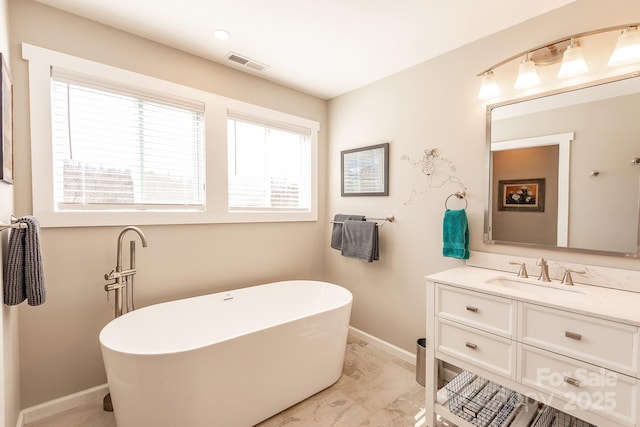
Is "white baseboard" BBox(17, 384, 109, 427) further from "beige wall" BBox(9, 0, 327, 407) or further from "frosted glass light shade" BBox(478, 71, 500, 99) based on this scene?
"frosted glass light shade" BBox(478, 71, 500, 99)

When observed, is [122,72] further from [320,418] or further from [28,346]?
[320,418]

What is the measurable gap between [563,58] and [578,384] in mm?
1671

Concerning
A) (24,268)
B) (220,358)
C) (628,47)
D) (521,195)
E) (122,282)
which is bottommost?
(220,358)

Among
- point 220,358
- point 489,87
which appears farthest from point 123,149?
point 489,87

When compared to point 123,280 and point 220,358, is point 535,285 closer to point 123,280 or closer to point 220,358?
point 220,358

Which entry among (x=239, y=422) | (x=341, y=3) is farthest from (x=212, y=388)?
(x=341, y=3)

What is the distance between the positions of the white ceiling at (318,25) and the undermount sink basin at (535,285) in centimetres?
162

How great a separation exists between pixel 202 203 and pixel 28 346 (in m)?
1.36

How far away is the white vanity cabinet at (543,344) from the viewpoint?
1.14 meters

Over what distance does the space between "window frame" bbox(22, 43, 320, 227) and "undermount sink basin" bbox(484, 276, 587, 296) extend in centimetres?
186

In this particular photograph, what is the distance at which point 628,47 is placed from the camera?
1393 millimetres

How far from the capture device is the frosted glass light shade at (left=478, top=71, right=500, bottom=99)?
6.16ft

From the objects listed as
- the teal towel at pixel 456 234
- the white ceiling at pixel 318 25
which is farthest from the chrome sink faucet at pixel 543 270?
the white ceiling at pixel 318 25

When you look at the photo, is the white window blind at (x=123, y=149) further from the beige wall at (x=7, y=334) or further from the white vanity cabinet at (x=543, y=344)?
the white vanity cabinet at (x=543, y=344)
